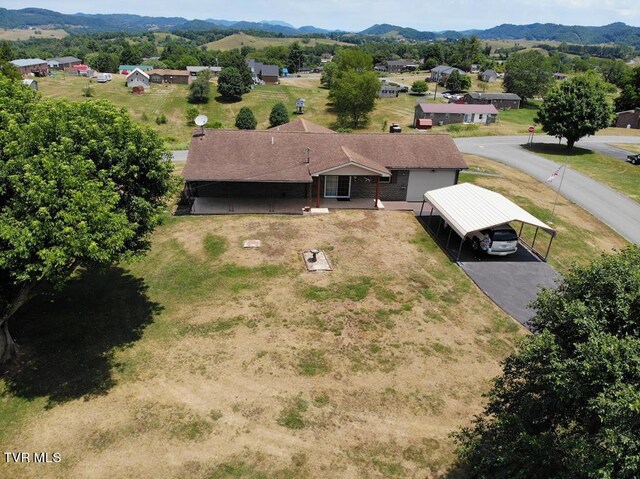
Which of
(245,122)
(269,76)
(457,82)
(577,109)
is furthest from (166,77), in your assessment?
(577,109)

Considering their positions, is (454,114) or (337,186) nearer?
(337,186)

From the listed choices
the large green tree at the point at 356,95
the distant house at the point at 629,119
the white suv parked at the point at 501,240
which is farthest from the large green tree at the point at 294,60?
the white suv parked at the point at 501,240

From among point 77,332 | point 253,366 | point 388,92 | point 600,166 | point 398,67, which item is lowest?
point 600,166

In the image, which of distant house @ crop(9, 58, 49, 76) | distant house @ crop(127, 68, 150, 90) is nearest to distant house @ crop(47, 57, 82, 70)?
distant house @ crop(9, 58, 49, 76)

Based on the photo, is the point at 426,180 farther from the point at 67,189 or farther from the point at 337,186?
the point at 67,189

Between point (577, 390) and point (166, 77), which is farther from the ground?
point (577, 390)

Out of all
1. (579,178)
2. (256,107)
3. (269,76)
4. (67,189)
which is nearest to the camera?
(67,189)

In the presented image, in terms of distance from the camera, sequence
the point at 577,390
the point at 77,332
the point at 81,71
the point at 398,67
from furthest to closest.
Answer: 1. the point at 398,67
2. the point at 81,71
3. the point at 77,332
4. the point at 577,390
